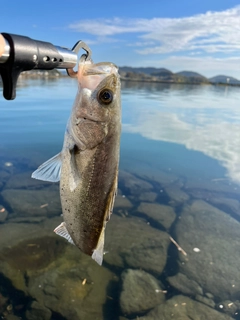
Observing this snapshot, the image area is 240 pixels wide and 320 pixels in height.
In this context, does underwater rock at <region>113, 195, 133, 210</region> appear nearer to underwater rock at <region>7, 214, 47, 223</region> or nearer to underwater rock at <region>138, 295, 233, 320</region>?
underwater rock at <region>7, 214, 47, 223</region>

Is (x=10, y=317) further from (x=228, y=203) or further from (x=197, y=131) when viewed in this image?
(x=197, y=131)

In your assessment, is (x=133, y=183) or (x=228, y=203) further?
(x=133, y=183)

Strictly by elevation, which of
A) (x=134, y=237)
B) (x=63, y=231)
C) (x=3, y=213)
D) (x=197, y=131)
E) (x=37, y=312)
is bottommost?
(x=37, y=312)

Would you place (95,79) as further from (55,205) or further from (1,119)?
(1,119)

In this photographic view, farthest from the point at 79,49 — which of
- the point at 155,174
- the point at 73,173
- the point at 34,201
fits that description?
the point at 155,174

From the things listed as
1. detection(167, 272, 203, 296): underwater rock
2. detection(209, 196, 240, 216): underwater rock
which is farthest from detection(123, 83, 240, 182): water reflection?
detection(167, 272, 203, 296): underwater rock

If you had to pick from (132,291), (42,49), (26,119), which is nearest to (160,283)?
(132,291)
